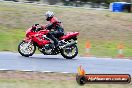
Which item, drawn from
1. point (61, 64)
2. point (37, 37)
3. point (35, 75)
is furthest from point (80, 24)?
point (35, 75)

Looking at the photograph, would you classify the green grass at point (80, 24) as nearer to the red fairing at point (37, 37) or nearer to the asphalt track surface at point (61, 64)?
the asphalt track surface at point (61, 64)

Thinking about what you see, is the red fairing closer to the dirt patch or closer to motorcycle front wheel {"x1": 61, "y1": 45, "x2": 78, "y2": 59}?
motorcycle front wheel {"x1": 61, "y1": 45, "x2": 78, "y2": 59}

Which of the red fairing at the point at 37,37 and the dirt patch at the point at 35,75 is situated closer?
the dirt patch at the point at 35,75

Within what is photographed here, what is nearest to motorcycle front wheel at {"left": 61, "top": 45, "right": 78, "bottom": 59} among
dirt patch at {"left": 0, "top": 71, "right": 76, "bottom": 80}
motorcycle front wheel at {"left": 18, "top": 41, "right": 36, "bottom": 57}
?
motorcycle front wheel at {"left": 18, "top": 41, "right": 36, "bottom": 57}

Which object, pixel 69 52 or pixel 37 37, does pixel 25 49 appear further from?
pixel 69 52

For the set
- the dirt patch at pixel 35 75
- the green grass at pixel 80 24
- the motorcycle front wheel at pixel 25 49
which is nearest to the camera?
the dirt patch at pixel 35 75

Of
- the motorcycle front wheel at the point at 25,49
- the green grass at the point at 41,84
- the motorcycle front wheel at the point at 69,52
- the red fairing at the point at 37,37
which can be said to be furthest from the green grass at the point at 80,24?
the green grass at the point at 41,84

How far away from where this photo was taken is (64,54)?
68.9 feet

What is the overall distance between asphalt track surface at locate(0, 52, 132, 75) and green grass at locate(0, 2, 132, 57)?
5626 millimetres

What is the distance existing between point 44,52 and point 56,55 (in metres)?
1.20

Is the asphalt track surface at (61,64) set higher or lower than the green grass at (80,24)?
higher

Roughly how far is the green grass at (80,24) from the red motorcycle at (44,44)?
18.6 ft

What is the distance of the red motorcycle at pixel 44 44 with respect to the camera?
20.6 m

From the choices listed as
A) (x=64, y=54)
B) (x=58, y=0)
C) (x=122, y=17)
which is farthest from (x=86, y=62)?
(x=58, y=0)
